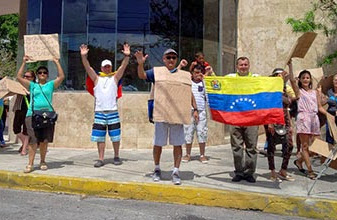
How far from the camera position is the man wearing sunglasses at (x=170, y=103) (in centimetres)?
520

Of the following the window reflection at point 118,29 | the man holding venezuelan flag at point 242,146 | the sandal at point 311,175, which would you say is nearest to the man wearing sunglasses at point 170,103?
the man holding venezuelan flag at point 242,146

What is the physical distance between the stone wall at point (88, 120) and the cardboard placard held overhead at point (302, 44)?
423 cm

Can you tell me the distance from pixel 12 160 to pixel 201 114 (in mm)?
3762

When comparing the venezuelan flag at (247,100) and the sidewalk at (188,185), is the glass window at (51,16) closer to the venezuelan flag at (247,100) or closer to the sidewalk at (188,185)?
the sidewalk at (188,185)

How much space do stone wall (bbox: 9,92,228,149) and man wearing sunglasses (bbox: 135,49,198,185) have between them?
338 centimetres

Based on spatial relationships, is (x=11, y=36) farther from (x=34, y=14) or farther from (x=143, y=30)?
(x=143, y=30)

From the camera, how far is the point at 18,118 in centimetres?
803

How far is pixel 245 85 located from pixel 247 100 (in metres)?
0.22

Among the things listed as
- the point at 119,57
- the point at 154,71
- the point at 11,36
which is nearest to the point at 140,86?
the point at 119,57

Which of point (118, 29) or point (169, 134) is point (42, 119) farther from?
point (118, 29)

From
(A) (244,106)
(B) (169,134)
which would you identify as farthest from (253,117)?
(B) (169,134)

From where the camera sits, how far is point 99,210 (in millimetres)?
4406

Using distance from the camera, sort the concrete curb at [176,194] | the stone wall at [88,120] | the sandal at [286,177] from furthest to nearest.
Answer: the stone wall at [88,120] < the sandal at [286,177] < the concrete curb at [176,194]

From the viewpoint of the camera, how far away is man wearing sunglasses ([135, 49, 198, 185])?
17.1 ft
